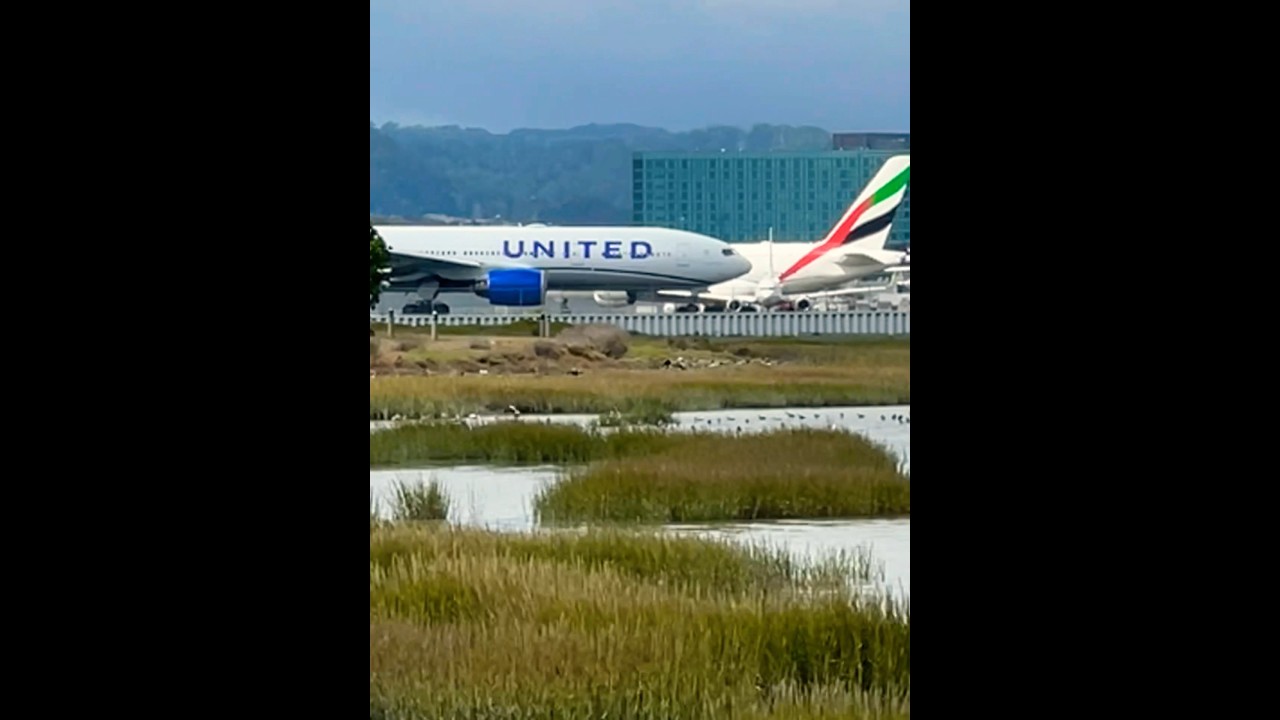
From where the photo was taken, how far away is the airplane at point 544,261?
2.62 m

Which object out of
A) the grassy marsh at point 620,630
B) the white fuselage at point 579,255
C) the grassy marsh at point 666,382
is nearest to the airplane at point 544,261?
the white fuselage at point 579,255

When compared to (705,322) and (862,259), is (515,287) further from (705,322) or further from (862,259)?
(862,259)

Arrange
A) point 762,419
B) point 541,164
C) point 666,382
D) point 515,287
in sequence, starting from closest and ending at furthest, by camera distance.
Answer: point 541,164
point 762,419
point 666,382
point 515,287

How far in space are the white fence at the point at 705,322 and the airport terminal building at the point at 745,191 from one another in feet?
0.64

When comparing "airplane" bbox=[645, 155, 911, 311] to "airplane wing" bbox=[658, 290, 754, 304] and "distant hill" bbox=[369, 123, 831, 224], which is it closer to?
"airplane wing" bbox=[658, 290, 754, 304]

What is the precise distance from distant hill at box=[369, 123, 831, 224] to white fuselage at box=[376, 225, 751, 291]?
68 mm

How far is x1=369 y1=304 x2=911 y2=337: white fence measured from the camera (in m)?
2.71

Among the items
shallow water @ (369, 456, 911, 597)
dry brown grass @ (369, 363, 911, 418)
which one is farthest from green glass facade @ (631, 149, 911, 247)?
shallow water @ (369, 456, 911, 597)

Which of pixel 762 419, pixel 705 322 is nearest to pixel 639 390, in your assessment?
pixel 705 322

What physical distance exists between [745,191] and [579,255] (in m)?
0.54

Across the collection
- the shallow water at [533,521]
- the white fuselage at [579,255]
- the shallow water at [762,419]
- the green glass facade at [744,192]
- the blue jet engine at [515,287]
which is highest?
the green glass facade at [744,192]

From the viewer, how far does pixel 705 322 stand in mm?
2998

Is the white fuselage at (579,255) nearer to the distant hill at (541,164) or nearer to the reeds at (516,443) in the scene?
the distant hill at (541,164)
